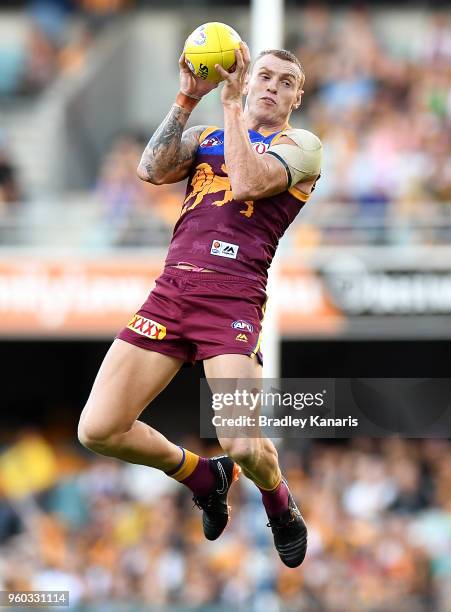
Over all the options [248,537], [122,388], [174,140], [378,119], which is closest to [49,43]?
[378,119]

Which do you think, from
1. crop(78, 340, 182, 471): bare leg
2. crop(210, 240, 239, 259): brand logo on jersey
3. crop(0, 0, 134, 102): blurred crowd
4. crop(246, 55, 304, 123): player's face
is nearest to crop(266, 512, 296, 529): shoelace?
crop(78, 340, 182, 471): bare leg

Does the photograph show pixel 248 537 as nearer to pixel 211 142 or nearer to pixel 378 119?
pixel 378 119

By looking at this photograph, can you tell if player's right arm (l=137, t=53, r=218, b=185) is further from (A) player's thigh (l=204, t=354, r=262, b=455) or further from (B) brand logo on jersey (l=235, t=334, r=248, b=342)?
(A) player's thigh (l=204, t=354, r=262, b=455)

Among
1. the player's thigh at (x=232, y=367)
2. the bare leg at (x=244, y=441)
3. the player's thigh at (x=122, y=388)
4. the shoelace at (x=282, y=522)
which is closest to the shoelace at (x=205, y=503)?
the shoelace at (x=282, y=522)

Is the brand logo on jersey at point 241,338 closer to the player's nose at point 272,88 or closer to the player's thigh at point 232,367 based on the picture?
the player's thigh at point 232,367

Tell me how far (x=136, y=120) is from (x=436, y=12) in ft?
13.9

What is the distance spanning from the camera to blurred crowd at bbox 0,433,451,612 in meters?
12.4

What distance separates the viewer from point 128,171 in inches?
615

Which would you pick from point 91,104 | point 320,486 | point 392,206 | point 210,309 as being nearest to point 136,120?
point 91,104

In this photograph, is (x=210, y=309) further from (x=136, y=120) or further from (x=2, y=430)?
(x=136, y=120)

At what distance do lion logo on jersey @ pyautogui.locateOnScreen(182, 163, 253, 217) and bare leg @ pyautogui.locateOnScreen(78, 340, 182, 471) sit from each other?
765mm

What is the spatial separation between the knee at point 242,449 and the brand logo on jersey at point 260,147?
4.53 feet

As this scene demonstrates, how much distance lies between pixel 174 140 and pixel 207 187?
0.91 feet

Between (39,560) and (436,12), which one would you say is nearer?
(39,560)
